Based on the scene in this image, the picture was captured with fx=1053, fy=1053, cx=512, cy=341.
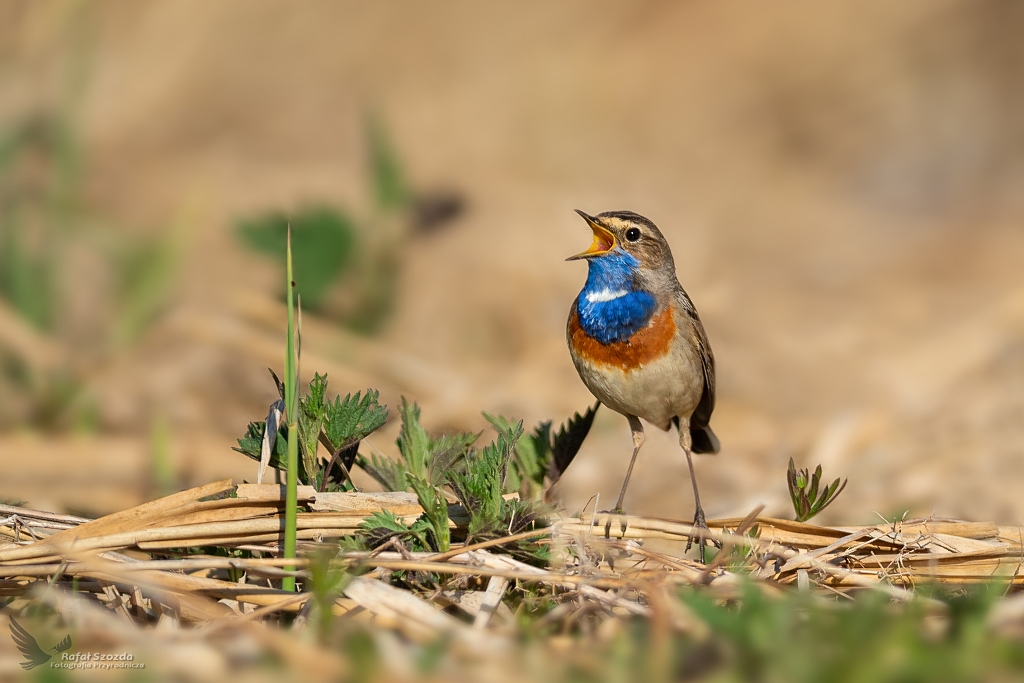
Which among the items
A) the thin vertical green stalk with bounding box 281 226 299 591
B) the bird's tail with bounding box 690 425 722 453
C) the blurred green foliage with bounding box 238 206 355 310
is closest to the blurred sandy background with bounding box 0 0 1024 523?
the blurred green foliage with bounding box 238 206 355 310

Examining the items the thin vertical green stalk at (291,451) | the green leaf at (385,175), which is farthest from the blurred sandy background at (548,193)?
the thin vertical green stalk at (291,451)

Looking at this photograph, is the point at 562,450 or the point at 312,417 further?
the point at 562,450

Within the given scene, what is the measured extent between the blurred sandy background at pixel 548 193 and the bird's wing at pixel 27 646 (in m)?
4.41

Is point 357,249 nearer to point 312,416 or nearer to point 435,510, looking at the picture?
point 312,416

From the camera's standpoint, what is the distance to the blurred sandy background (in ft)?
26.3

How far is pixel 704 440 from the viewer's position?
579 cm

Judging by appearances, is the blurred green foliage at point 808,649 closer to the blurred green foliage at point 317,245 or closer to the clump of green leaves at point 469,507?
the clump of green leaves at point 469,507

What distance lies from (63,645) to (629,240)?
3.25 metres

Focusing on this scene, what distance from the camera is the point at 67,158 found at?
28.9 ft

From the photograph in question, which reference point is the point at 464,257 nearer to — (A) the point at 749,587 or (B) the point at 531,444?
(B) the point at 531,444

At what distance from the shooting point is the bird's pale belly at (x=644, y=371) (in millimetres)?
4930

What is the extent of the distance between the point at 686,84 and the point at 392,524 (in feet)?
29.1

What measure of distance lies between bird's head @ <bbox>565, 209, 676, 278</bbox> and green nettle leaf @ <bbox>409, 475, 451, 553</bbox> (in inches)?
80.1

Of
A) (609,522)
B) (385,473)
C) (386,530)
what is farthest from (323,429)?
(609,522)
